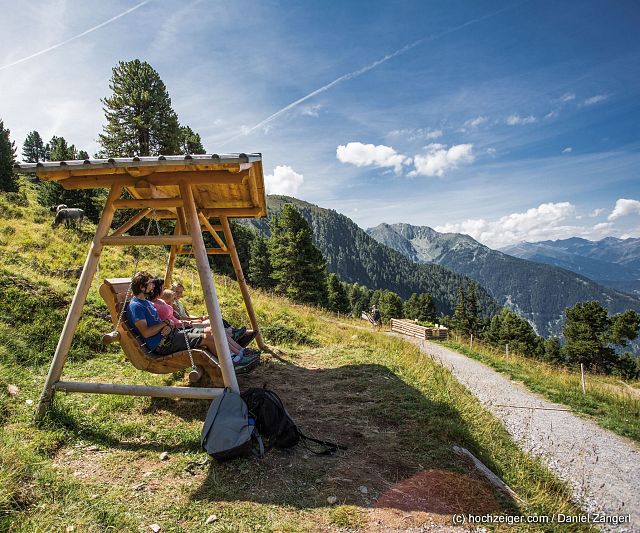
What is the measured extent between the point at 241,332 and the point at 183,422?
2.48m

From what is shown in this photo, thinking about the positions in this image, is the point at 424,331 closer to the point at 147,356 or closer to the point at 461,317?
the point at 147,356

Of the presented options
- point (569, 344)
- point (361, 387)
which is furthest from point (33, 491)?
point (569, 344)

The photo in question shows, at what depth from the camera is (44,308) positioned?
7258 mm

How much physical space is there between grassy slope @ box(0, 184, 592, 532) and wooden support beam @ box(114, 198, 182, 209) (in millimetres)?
2778

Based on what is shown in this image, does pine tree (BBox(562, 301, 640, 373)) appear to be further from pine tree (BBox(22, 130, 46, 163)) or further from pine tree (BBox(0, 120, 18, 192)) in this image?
pine tree (BBox(22, 130, 46, 163))

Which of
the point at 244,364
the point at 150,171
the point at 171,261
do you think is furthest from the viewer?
the point at 171,261

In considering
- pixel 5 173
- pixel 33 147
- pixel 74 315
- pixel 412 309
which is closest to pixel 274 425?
pixel 74 315

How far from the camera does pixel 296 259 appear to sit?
A: 35.2 m

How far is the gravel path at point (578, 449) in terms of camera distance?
5.31 metres

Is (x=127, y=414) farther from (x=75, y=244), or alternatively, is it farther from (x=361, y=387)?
(x=75, y=244)

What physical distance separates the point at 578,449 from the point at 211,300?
7659 mm

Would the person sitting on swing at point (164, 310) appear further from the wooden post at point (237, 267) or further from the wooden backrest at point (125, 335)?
the wooden post at point (237, 267)

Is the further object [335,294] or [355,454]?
[335,294]

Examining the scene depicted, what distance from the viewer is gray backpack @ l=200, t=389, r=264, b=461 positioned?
12.5 feet
